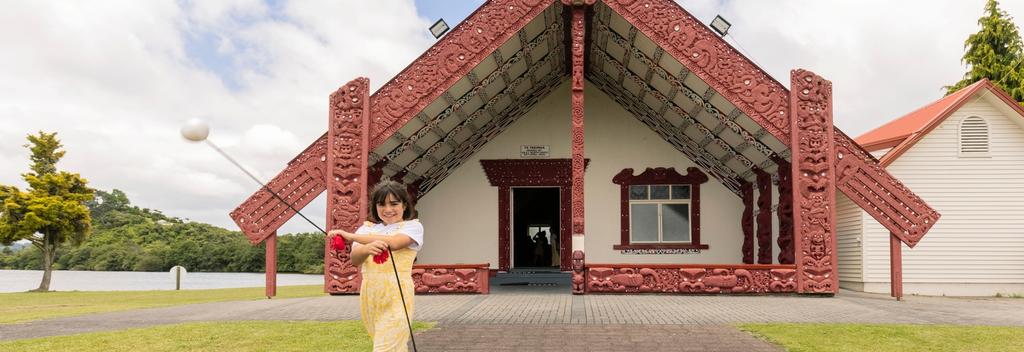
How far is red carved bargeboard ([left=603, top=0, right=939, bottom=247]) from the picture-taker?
11.1 metres

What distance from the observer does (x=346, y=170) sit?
36.7 ft

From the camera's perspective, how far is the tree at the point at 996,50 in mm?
23328

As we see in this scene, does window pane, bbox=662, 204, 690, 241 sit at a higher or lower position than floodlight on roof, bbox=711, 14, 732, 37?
lower

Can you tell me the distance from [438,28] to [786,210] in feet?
21.2

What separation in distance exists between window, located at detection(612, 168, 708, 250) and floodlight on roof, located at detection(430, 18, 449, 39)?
17.8ft

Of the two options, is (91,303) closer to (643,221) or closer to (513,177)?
(513,177)

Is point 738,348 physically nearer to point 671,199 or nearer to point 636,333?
point 636,333

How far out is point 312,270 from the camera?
947 inches

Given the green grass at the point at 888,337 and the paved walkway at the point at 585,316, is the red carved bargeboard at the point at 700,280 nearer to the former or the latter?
the paved walkway at the point at 585,316

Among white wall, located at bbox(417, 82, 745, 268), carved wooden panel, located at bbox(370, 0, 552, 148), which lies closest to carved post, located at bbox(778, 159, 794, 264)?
white wall, located at bbox(417, 82, 745, 268)

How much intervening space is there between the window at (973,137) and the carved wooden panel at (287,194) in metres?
11.7

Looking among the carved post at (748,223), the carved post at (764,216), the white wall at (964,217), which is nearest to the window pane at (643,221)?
the carved post at (748,223)

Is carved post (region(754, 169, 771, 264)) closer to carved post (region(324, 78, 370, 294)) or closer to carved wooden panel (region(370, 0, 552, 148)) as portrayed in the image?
carved wooden panel (region(370, 0, 552, 148))

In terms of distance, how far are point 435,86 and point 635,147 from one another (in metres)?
5.57
